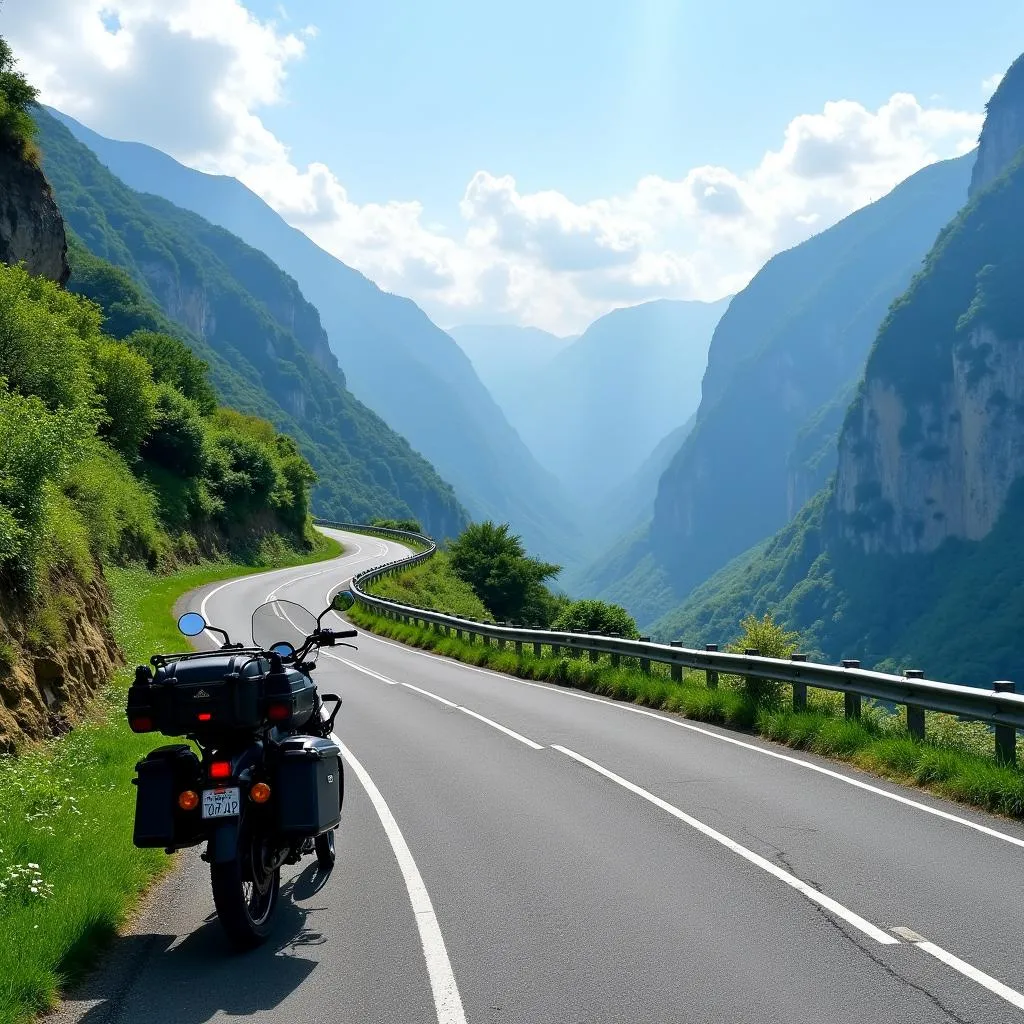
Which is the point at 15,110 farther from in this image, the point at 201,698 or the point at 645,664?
the point at 201,698

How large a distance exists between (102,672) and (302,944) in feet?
28.8

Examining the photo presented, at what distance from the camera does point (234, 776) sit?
543 cm

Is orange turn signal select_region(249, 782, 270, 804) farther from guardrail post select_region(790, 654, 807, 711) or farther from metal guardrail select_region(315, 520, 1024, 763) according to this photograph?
guardrail post select_region(790, 654, 807, 711)

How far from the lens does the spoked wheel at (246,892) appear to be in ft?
16.9

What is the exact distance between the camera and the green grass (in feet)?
16.2

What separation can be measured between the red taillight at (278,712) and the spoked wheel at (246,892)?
63 cm

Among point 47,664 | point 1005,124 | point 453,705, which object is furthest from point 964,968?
point 1005,124

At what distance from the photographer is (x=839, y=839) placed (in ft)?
24.5

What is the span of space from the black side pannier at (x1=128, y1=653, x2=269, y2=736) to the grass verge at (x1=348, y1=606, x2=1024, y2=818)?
6395 millimetres

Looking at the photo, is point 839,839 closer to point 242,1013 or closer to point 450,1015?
point 450,1015

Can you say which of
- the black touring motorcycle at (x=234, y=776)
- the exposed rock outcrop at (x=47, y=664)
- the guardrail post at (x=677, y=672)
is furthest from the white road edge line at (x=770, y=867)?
the guardrail post at (x=677, y=672)

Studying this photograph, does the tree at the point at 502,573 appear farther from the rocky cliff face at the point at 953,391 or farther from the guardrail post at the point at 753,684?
the rocky cliff face at the point at 953,391

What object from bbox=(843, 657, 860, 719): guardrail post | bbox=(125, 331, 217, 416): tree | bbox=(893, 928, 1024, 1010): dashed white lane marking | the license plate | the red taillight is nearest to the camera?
bbox=(893, 928, 1024, 1010): dashed white lane marking

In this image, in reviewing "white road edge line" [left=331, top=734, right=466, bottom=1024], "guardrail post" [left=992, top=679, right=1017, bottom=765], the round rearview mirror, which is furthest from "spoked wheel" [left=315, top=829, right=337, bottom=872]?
"guardrail post" [left=992, top=679, right=1017, bottom=765]
